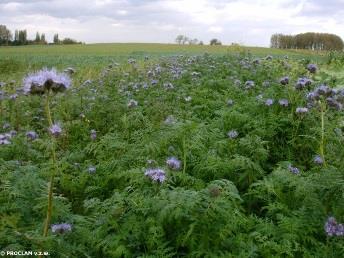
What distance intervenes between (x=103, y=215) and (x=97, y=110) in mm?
4344

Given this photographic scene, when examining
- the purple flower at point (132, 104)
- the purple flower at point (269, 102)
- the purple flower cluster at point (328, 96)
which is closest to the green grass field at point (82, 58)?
the purple flower at point (132, 104)

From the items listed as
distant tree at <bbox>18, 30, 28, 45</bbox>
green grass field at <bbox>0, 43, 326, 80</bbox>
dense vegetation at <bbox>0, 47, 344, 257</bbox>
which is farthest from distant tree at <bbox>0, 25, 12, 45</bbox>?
dense vegetation at <bbox>0, 47, 344, 257</bbox>

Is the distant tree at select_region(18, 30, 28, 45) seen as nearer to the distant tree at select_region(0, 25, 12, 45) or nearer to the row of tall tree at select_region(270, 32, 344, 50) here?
the distant tree at select_region(0, 25, 12, 45)

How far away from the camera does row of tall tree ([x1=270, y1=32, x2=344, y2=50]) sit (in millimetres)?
60844

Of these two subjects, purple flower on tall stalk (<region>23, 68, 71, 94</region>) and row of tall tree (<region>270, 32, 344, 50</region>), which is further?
row of tall tree (<region>270, 32, 344, 50</region>)

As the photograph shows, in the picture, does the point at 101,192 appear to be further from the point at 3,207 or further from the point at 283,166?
the point at 283,166

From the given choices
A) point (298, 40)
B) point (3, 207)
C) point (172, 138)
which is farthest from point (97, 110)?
point (298, 40)

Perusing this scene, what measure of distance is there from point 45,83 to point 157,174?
1.16 meters

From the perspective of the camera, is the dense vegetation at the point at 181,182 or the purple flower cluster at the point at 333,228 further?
the purple flower cluster at the point at 333,228

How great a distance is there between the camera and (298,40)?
2405 inches

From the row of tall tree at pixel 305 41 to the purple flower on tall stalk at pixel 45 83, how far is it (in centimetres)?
6124

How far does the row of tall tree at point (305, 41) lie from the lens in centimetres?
6084

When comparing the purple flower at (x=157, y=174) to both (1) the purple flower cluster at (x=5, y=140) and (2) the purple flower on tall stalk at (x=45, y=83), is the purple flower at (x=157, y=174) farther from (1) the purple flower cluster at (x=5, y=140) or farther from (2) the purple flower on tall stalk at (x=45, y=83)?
(1) the purple flower cluster at (x=5, y=140)

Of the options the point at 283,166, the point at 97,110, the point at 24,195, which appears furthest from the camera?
the point at 97,110
